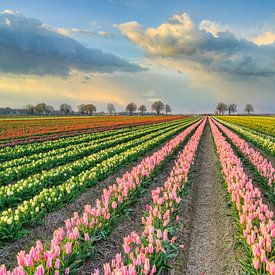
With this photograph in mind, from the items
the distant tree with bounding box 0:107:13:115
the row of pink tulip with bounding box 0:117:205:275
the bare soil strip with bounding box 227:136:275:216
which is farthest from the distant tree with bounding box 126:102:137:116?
the row of pink tulip with bounding box 0:117:205:275

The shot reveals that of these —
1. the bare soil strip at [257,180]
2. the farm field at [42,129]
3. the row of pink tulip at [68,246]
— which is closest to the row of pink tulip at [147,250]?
the row of pink tulip at [68,246]

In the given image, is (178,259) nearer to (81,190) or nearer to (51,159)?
(81,190)

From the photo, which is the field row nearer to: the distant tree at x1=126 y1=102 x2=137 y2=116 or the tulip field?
the tulip field

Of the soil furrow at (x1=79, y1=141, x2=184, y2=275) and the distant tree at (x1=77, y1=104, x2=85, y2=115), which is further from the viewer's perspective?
the distant tree at (x1=77, y1=104, x2=85, y2=115)

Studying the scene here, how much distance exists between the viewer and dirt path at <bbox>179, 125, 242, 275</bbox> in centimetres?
517

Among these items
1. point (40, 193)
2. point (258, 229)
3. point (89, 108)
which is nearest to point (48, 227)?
point (40, 193)

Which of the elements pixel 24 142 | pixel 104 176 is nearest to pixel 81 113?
pixel 24 142

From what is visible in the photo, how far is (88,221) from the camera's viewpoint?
5.57 meters

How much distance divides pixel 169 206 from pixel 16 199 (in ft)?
15.8

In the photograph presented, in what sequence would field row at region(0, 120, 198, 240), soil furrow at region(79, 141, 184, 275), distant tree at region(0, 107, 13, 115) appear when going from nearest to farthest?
soil furrow at region(79, 141, 184, 275) < field row at region(0, 120, 198, 240) < distant tree at region(0, 107, 13, 115)

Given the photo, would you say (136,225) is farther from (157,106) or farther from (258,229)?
(157,106)

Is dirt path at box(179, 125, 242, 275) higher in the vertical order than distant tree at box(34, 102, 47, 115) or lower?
lower

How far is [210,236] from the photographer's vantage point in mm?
6449

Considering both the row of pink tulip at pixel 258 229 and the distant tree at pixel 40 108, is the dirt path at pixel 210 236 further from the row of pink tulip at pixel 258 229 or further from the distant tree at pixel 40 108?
the distant tree at pixel 40 108
